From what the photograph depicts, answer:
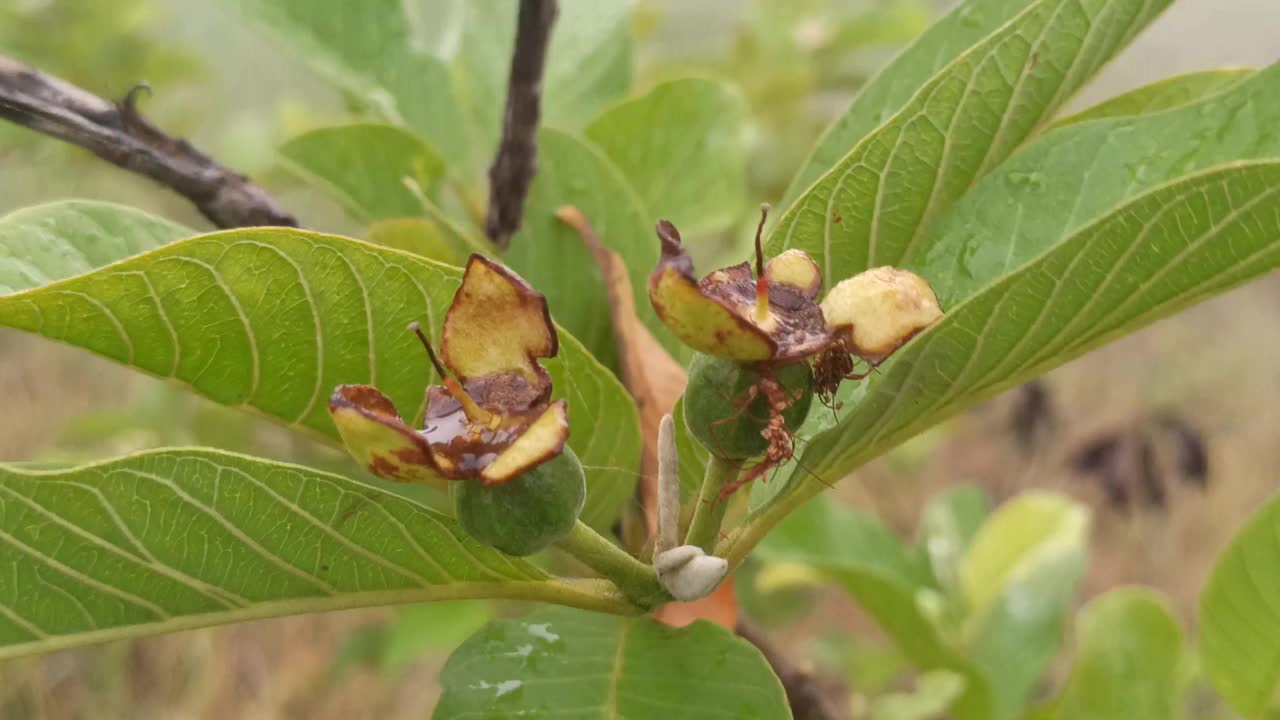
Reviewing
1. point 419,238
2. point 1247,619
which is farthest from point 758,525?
point 1247,619

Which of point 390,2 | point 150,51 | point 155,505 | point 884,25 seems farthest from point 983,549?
point 150,51

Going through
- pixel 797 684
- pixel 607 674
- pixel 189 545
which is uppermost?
pixel 189 545

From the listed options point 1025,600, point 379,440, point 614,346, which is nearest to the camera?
point 379,440

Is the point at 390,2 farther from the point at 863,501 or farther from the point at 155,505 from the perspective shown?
the point at 863,501

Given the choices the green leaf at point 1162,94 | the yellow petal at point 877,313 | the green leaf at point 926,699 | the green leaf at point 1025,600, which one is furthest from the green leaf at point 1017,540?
the yellow petal at point 877,313

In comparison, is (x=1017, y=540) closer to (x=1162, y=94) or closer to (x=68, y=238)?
(x=1162, y=94)

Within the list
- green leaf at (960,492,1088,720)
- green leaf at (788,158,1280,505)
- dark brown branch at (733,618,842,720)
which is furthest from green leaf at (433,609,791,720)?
green leaf at (960,492,1088,720)

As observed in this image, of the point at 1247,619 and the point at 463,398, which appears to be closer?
the point at 463,398

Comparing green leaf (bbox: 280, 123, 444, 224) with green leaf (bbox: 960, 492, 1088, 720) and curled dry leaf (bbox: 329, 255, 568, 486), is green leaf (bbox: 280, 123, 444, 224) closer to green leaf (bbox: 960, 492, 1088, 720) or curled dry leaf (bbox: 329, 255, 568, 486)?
curled dry leaf (bbox: 329, 255, 568, 486)
